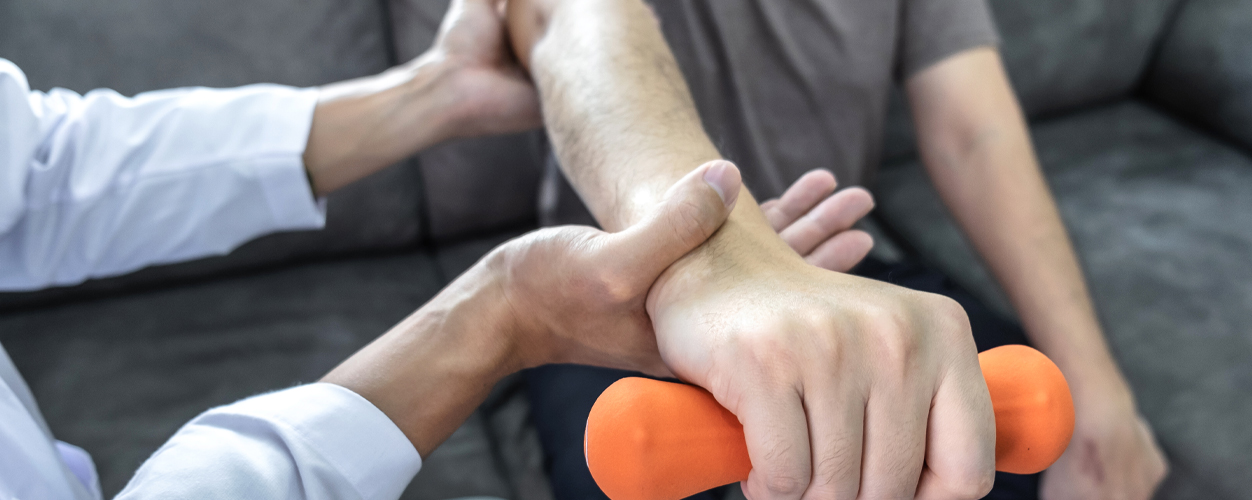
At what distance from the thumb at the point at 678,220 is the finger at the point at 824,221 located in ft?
0.67

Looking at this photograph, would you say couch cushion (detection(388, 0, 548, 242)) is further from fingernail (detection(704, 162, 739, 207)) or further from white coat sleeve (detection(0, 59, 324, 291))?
fingernail (detection(704, 162, 739, 207))

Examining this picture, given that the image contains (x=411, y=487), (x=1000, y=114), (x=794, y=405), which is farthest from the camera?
(x=1000, y=114)

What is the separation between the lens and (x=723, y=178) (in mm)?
429

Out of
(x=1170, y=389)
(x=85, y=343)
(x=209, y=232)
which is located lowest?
(x=1170, y=389)

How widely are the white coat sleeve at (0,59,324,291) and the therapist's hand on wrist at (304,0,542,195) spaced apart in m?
0.03

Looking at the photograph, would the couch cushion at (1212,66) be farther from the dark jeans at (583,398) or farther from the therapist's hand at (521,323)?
the therapist's hand at (521,323)

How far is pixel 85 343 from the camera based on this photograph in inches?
34.1

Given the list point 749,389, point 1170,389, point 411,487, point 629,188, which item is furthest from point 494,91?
point 1170,389

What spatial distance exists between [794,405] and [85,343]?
90 centimetres

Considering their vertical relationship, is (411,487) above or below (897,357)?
below

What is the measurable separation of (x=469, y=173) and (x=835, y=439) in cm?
78

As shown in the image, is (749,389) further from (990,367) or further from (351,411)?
(351,411)

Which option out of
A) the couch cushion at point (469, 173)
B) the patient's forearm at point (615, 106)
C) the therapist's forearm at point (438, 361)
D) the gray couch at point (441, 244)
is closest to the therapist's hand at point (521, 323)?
the therapist's forearm at point (438, 361)

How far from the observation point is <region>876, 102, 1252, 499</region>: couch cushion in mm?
836
